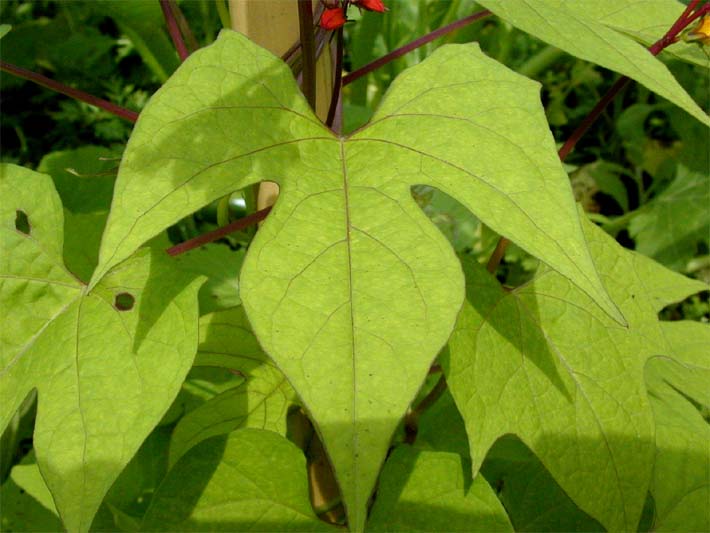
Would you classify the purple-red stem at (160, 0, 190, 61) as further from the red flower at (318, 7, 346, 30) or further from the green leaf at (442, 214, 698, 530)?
the green leaf at (442, 214, 698, 530)

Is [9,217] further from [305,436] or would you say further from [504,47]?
[504,47]

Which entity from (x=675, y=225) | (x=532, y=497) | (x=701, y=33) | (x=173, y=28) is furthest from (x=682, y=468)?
(x=675, y=225)

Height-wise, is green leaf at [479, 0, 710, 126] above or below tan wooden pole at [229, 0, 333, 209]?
below

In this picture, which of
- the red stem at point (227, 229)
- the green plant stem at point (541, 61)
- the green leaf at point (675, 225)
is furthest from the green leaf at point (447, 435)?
the green plant stem at point (541, 61)

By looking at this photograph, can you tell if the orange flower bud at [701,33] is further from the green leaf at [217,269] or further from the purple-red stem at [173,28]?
the green leaf at [217,269]

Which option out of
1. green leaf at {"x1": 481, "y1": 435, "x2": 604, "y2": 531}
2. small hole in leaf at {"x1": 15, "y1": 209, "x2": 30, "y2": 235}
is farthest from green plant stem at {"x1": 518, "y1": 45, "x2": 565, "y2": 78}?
small hole in leaf at {"x1": 15, "y1": 209, "x2": 30, "y2": 235}

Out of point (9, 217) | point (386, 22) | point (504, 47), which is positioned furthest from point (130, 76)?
point (9, 217)

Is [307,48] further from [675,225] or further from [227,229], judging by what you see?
[675,225]
